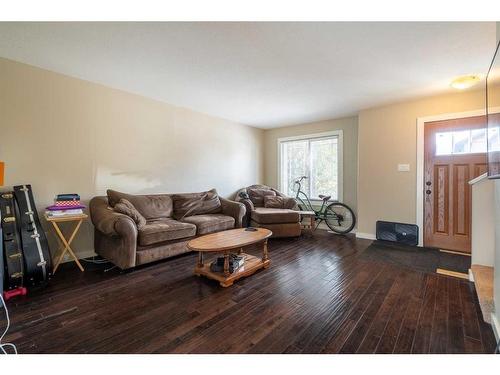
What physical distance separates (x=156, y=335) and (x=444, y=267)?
326 centimetres

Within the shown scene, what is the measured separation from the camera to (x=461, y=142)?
11.1ft

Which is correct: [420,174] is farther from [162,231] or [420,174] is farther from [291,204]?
[162,231]

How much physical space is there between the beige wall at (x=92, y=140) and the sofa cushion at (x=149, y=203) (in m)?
0.27

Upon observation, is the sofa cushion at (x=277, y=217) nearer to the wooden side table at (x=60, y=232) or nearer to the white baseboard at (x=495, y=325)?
the wooden side table at (x=60, y=232)

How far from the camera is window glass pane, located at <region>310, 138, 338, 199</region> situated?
498 centimetres

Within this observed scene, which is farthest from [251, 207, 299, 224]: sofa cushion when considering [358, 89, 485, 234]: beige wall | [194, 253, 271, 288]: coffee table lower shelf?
[358, 89, 485, 234]: beige wall

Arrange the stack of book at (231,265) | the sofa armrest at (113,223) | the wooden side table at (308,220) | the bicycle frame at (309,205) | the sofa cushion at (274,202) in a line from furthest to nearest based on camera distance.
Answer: the bicycle frame at (309,205), the sofa cushion at (274,202), the wooden side table at (308,220), the sofa armrest at (113,223), the stack of book at (231,265)

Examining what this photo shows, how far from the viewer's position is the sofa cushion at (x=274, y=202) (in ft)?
15.3

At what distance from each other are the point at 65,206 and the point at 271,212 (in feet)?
9.50

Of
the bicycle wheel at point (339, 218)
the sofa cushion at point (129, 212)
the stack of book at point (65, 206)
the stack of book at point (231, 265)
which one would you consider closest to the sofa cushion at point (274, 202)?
the bicycle wheel at point (339, 218)

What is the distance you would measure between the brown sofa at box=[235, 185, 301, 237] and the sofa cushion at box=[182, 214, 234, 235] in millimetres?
551

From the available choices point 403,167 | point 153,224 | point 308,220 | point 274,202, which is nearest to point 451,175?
point 403,167
